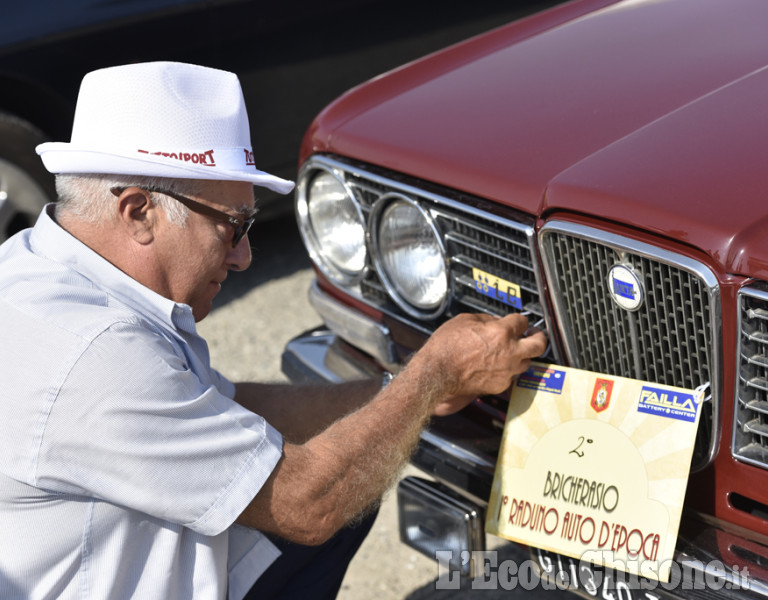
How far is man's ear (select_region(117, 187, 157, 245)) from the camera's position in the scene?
69.0 inches

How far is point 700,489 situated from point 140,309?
1.09 metres

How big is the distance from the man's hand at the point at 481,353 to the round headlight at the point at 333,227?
51 centimetres

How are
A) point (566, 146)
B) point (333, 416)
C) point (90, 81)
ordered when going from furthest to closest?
point (333, 416) < point (566, 146) < point (90, 81)

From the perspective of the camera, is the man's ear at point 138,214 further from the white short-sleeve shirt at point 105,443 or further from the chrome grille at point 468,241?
the chrome grille at point 468,241

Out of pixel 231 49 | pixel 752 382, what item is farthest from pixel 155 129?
pixel 231 49

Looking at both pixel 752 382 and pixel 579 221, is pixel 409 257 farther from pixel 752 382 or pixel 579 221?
pixel 752 382

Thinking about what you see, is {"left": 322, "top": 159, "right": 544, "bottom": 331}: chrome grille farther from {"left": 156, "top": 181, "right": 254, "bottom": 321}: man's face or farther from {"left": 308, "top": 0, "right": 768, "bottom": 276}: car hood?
{"left": 156, "top": 181, "right": 254, "bottom": 321}: man's face

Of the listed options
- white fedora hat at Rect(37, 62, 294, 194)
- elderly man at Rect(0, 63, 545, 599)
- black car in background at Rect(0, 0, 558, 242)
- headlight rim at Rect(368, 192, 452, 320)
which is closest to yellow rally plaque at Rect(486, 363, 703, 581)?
elderly man at Rect(0, 63, 545, 599)

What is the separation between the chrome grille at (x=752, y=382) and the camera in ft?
5.37

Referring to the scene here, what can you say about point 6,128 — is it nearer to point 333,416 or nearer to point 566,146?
point 333,416

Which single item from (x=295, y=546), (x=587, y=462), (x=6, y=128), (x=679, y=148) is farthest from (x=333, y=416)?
(x=6, y=128)

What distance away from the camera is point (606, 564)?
6.15 feet

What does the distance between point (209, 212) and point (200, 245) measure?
0.21 feet

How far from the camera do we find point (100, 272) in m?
1.79
